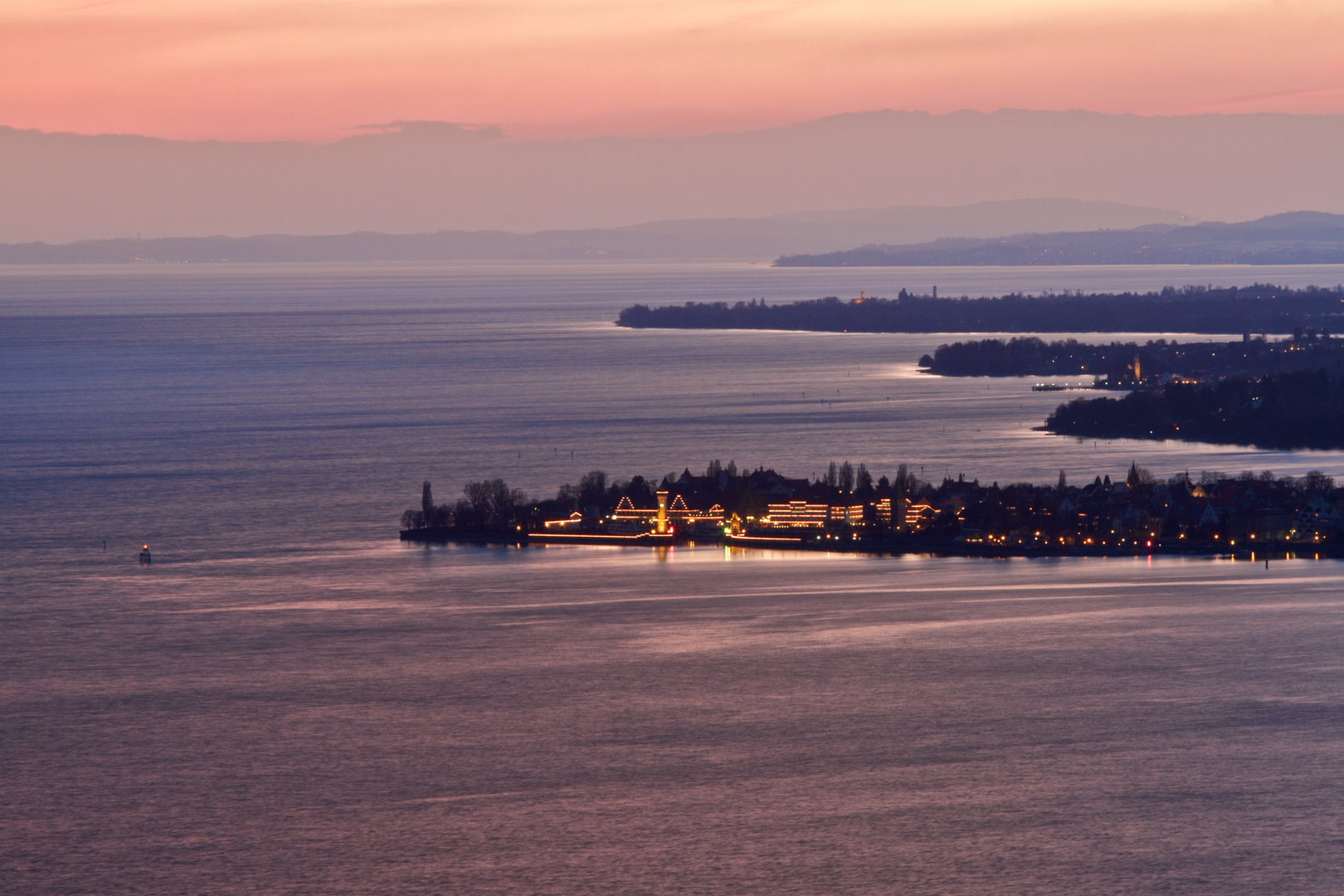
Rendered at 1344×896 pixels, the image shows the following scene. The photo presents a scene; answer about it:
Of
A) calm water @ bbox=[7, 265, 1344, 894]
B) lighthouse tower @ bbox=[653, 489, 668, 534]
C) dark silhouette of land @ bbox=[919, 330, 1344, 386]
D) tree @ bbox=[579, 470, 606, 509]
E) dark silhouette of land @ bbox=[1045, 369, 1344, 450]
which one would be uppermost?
dark silhouette of land @ bbox=[919, 330, 1344, 386]

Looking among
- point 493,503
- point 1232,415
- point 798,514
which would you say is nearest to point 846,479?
point 798,514

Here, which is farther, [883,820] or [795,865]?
[883,820]

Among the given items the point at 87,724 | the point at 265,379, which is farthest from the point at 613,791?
the point at 265,379

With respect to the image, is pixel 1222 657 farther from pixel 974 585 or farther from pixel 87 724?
pixel 87 724

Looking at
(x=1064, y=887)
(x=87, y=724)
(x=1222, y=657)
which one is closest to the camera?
(x=1064, y=887)

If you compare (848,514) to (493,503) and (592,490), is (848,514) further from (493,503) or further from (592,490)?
(493,503)

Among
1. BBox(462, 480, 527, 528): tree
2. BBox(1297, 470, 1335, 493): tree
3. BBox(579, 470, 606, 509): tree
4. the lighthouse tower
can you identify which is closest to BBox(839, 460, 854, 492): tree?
the lighthouse tower

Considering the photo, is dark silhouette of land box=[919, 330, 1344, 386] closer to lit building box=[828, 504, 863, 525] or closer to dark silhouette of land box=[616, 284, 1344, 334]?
dark silhouette of land box=[616, 284, 1344, 334]

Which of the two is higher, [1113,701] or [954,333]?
[954,333]
